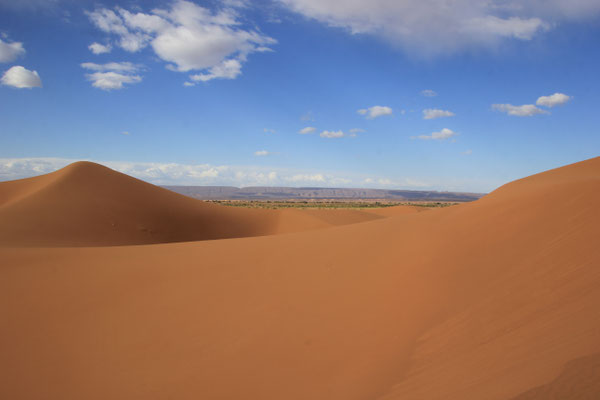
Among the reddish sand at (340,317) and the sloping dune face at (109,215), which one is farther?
the sloping dune face at (109,215)

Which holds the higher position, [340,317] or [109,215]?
[109,215]

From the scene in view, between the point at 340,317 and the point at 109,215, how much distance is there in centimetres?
2154

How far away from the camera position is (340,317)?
593 cm

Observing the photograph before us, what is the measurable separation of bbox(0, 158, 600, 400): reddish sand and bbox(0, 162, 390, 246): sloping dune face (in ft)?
31.2

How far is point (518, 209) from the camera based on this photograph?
827 centimetres

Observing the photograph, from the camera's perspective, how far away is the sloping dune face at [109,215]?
18.6 m

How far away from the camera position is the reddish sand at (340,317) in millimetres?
4266

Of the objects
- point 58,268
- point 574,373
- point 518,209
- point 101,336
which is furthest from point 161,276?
point 518,209

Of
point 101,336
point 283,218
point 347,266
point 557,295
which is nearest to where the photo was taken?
point 557,295

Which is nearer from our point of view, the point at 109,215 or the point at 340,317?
the point at 340,317

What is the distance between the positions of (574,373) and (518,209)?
567 cm

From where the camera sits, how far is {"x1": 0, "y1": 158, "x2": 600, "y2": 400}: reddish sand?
4266mm

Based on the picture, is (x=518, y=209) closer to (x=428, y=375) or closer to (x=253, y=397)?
(x=428, y=375)

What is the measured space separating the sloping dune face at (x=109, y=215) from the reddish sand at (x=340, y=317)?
374 inches
